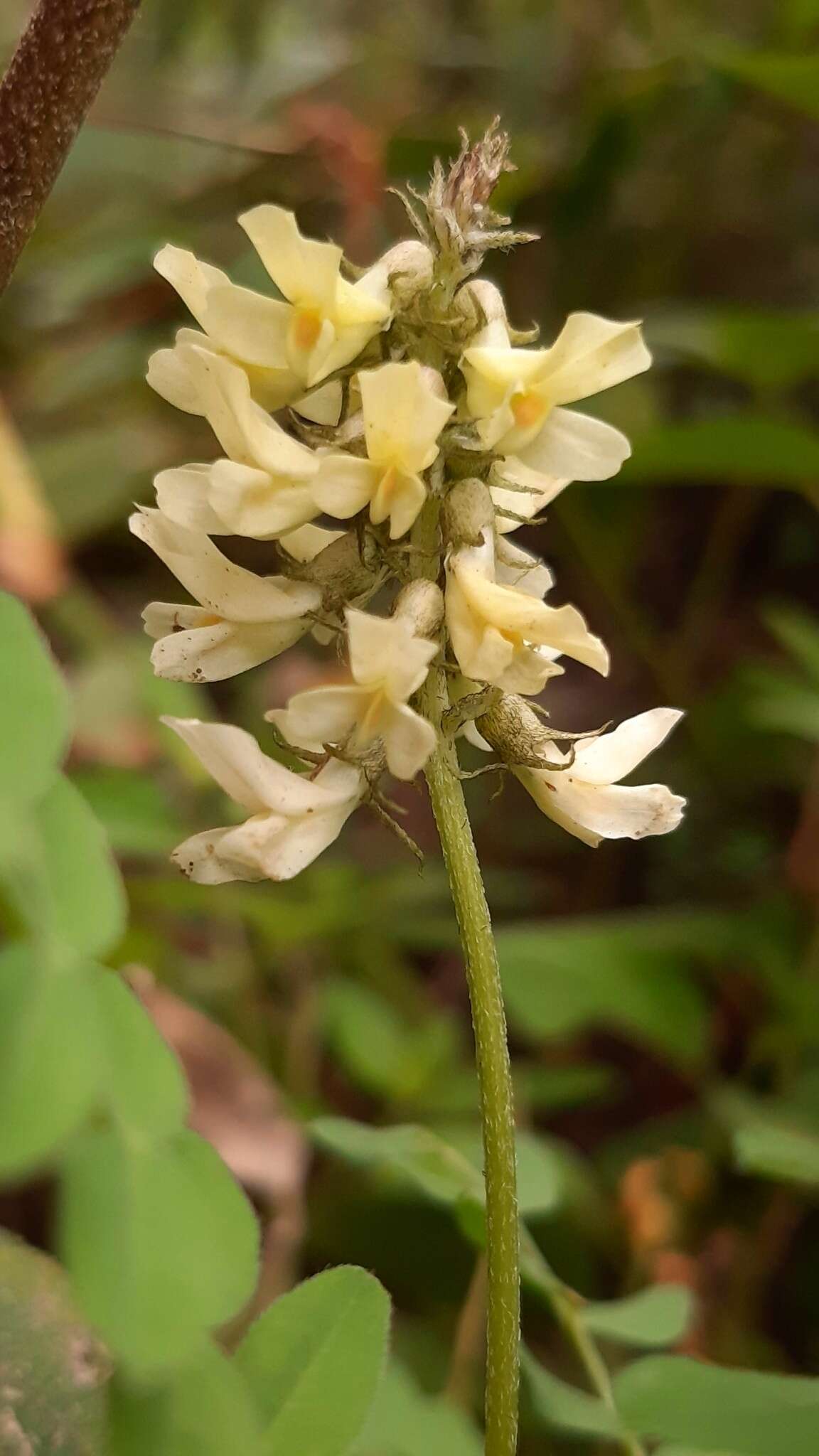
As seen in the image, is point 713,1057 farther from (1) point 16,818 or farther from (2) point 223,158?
(2) point 223,158

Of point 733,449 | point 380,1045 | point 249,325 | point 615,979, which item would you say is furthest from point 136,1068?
point 733,449

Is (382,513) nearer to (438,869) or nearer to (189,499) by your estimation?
(189,499)

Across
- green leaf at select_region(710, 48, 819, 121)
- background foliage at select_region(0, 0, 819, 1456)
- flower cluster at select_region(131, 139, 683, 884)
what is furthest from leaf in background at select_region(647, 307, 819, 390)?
flower cluster at select_region(131, 139, 683, 884)

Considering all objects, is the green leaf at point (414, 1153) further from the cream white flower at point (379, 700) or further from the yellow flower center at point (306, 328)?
the yellow flower center at point (306, 328)

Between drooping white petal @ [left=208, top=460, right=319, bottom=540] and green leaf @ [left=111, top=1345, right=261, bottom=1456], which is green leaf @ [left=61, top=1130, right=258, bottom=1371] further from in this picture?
drooping white petal @ [left=208, top=460, right=319, bottom=540]

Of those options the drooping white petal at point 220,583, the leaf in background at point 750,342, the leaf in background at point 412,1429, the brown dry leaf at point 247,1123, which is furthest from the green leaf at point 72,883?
the leaf in background at point 750,342

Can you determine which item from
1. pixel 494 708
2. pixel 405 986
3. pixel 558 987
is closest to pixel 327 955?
pixel 405 986

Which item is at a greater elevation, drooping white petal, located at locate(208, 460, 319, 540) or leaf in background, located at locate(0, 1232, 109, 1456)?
drooping white petal, located at locate(208, 460, 319, 540)
